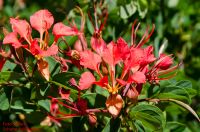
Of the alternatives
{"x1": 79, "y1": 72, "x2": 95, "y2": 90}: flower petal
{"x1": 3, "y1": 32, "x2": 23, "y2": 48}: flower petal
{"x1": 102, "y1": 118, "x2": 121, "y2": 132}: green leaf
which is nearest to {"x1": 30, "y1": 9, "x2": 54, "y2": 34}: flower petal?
{"x1": 3, "y1": 32, "x2": 23, "y2": 48}: flower petal

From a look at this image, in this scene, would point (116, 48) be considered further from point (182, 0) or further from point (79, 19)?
point (182, 0)

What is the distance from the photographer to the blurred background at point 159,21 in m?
1.78

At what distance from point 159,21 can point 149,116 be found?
3.49 feet

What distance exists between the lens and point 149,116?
1.19 meters

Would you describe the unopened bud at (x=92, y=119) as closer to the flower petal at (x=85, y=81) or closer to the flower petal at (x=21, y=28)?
the flower petal at (x=85, y=81)

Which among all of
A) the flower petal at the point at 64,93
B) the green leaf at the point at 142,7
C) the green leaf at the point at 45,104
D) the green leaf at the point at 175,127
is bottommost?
the green leaf at the point at 175,127

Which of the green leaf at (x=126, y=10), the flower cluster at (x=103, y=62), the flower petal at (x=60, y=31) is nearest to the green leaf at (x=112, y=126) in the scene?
the flower cluster at (x=103, y=62)

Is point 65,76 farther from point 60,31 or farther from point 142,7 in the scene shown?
point 142,7

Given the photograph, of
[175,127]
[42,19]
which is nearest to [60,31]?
[42,19]

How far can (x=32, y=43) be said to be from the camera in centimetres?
121

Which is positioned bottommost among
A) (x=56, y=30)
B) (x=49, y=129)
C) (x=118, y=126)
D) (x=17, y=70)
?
(x=49, y=129)

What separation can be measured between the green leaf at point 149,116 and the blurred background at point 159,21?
282 millimetres

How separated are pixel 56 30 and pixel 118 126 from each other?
324 millimetres

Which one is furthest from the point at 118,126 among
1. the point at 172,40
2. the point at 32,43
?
the point at 172,40
